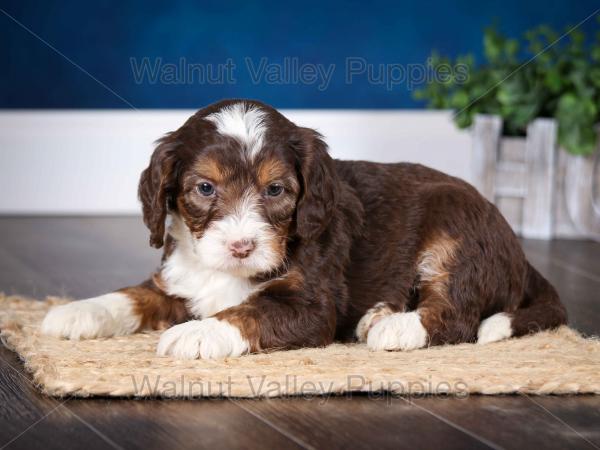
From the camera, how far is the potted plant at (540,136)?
245 inches

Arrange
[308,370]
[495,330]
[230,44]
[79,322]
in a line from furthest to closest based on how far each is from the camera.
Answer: [230,44]
[495,330]
[79,322]
[308,370]

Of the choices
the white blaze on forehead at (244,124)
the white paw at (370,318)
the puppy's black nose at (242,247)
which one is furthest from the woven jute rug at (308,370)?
the white blaze on forehead at (244,124)

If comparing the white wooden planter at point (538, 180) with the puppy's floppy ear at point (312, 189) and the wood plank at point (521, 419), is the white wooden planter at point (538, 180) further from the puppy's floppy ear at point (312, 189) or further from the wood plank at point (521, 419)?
→ the wood plank at point (521, 419)

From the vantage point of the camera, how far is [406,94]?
7.51 meters

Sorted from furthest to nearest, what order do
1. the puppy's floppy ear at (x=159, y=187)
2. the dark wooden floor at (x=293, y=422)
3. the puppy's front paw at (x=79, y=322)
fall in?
the puppy's front paw at (x=79, y=322), the puppy's floppy ear at (x=159, y=187), the dark wooden floor at (x=293, y=422)

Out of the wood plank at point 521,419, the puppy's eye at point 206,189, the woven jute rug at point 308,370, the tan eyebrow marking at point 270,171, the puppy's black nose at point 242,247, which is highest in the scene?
the tan eyebrow marking at point 270,171

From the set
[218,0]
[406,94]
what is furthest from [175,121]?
[406,94]

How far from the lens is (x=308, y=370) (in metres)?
3.04

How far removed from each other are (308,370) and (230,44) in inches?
174

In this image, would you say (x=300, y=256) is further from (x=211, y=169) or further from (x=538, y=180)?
(x=538, y=180)

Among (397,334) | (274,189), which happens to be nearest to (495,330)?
(397,334)

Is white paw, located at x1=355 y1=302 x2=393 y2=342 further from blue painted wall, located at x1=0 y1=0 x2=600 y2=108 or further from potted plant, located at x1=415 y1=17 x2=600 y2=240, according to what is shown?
blue painted wall, located at x1=0 y1=0 x2=600 y2=108

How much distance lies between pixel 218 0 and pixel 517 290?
395 cm

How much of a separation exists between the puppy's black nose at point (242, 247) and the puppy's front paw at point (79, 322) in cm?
65
